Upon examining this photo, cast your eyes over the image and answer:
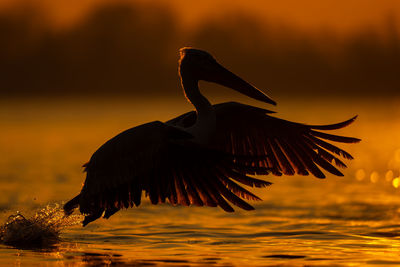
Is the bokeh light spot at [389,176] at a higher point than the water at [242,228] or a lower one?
higher

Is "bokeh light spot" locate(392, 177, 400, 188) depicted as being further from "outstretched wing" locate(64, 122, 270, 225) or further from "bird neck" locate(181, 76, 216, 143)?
"outstretched wing" locate(64, 122, 270, 225)

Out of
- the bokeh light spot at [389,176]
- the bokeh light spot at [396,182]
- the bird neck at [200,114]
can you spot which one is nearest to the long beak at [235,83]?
the bird neck at [200,114]

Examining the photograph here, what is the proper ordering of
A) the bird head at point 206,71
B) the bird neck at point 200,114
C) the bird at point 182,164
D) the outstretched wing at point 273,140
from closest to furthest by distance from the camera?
the bird at point 182,164 < the bird neck at point 200,114 < the bird head at point 206,71 < the outstretched wing at point 273,140

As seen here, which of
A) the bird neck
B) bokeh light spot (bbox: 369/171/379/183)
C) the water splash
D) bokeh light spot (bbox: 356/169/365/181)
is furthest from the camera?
bokeh light spot (bbox: 356/169/365/181)

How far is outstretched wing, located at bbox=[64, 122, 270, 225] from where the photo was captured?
26.6 ft

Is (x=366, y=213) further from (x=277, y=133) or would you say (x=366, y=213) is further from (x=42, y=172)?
(x=42, y=172)

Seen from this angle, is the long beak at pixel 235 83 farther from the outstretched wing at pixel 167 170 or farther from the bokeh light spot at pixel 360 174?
the bokeh light spot at pixel 360 174

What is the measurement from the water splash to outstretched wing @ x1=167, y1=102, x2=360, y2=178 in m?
2.01

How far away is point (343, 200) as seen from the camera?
14445 mm

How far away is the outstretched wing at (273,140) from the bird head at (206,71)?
41 cm

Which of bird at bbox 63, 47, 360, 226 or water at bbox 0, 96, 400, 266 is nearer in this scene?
bird at bbox 63, 47, 360, 226

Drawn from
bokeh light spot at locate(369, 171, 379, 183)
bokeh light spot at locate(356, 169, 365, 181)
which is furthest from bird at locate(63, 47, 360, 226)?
bokeh light spot at locate(356, 169, 365, 181)

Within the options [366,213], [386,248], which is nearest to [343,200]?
[366,213]

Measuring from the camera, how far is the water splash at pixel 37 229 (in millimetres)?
10125
